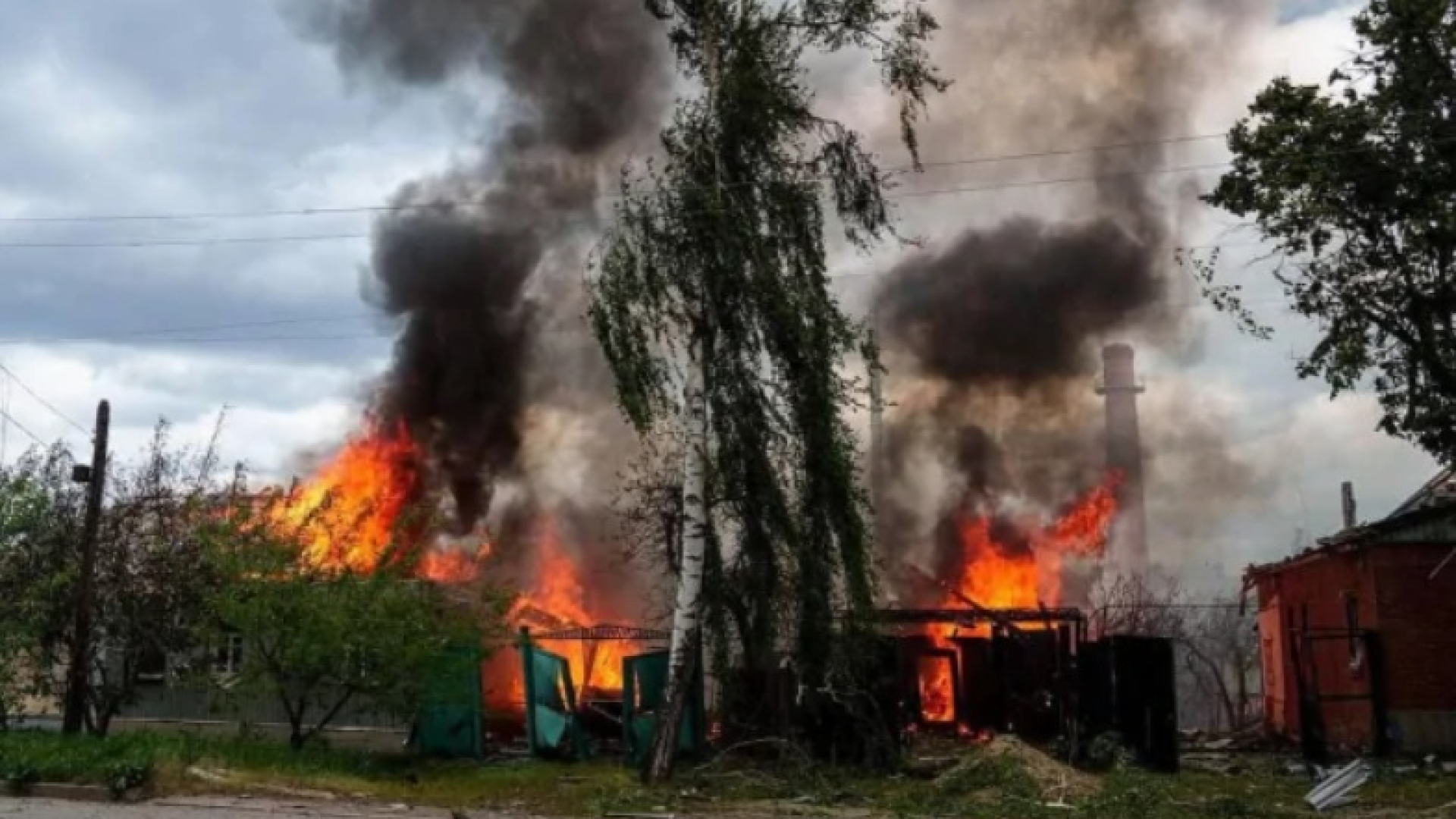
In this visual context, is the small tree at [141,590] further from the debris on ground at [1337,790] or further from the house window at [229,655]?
the debris on ground at [1337,790]

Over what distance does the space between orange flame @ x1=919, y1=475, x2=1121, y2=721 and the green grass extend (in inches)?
483

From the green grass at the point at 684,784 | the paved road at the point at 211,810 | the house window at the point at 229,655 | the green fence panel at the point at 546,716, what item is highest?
the house window at the point at 229,655

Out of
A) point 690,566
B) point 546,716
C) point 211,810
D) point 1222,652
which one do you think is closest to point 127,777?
point 211,810

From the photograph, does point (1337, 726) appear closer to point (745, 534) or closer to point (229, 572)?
point (745, 534)

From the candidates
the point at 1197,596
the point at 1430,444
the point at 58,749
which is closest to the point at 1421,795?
the point at 1430,444

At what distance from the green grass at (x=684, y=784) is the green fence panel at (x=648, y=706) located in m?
0.55

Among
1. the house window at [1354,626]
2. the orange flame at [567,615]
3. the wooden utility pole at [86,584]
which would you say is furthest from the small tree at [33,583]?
the house window at [1354,626]

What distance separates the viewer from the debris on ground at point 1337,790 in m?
14.5

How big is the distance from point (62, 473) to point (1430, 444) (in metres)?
23.7

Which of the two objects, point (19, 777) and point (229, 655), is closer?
point (19, 777)

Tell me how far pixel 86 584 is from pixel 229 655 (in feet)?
8.22

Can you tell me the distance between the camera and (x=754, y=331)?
1848 cm

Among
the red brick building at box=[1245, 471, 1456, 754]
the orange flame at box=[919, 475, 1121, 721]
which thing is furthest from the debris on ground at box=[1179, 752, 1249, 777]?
the orange flame at box=[919, 475, 1121, 721]

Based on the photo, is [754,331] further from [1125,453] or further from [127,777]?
[1125,453]
